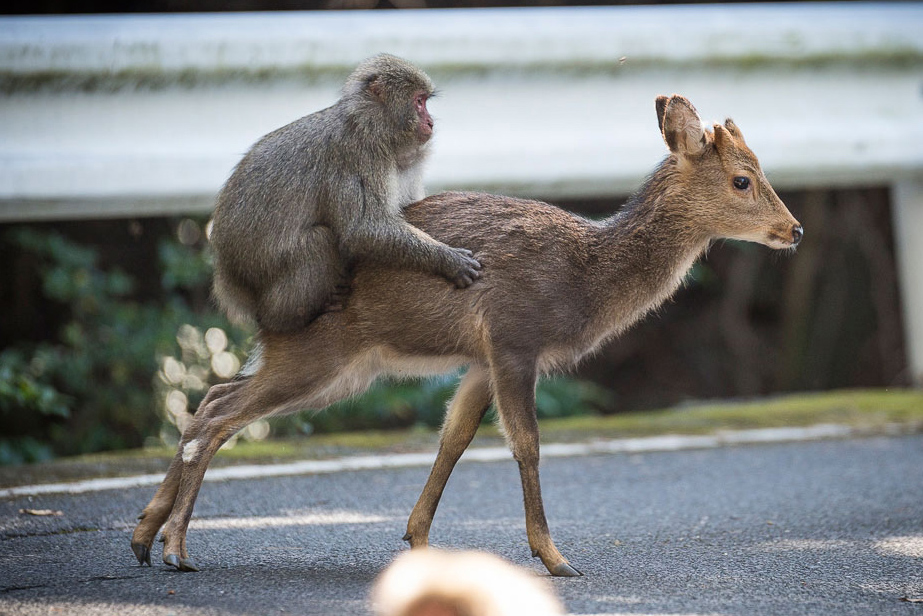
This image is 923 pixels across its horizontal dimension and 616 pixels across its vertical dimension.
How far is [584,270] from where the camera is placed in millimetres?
4617

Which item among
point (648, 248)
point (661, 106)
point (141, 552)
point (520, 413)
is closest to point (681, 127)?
point (661, 106)

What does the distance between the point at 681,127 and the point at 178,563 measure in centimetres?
246

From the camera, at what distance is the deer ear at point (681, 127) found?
4797 mm

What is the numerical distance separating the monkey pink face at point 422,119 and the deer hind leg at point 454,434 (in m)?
0.92

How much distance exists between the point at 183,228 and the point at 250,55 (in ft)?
7.33

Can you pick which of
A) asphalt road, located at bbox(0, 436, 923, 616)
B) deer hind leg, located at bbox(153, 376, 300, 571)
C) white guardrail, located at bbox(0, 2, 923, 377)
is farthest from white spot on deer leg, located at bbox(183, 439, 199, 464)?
white guardrail, located at bbox(0, 2, 923, 377)

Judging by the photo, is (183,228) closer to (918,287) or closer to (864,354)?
(918,287)

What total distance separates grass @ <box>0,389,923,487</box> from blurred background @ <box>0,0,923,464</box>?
325mm

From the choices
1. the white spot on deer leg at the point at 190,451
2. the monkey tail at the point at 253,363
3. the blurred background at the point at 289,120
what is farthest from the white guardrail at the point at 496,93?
the white spot on deer leg at the point at 190,451

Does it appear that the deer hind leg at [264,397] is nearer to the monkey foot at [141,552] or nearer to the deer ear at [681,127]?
the monkey foot at [141,552]

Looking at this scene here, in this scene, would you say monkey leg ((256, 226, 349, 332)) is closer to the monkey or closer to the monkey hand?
the monkey

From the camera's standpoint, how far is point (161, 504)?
14.2 feet

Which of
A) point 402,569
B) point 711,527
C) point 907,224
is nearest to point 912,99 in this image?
point 907,224

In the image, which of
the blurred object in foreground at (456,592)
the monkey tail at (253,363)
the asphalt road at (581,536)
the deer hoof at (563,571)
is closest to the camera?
→ the blurred object in foreground at (456,592)
